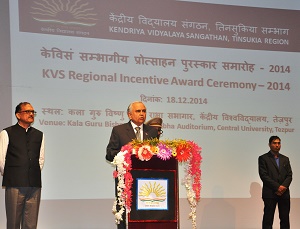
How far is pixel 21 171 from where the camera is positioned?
17.0 feet

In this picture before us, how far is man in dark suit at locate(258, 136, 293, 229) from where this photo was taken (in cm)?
705

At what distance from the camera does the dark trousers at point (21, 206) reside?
5195 millimetres

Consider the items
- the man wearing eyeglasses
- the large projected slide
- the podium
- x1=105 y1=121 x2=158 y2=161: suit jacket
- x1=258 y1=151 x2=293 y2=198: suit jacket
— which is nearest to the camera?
the podium

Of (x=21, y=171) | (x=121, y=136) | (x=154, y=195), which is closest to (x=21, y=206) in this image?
(x=21, y=171)

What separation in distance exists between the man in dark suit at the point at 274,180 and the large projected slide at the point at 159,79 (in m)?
0.54

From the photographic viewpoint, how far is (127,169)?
4.38m

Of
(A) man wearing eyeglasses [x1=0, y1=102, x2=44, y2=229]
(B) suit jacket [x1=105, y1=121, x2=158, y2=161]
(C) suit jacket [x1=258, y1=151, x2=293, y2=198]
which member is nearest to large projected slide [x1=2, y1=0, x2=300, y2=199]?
(C) suit jacket [x1=258, y1=151, x2=293, y2=198]

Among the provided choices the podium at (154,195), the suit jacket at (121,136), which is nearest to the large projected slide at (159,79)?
the suit jacket at (121,136)

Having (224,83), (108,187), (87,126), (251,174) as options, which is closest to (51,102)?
(87,126)

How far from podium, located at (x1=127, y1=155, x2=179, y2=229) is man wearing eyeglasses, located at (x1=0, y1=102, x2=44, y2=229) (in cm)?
127

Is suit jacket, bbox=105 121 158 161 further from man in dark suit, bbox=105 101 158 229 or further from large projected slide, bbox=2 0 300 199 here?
large projected slide, bbox=2 0 300 199

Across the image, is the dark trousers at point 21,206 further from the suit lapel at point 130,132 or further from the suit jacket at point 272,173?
the suit jacket at point 272,173

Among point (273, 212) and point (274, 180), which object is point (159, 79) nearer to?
point (274, 180)

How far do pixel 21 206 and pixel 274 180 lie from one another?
10.8 ft
